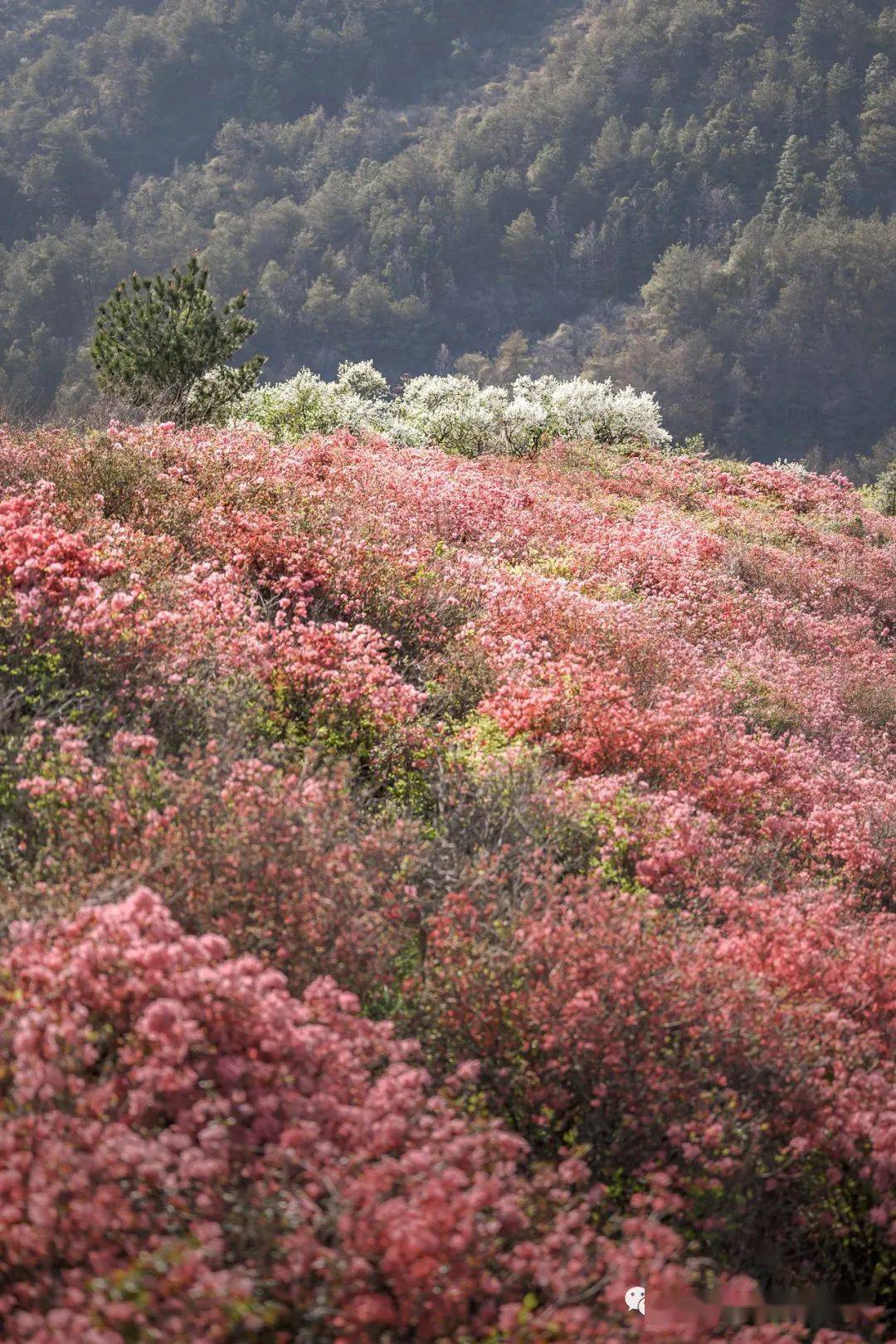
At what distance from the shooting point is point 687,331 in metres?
92.6

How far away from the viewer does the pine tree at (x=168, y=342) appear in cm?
1673

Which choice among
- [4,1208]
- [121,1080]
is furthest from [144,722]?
[4,1208]

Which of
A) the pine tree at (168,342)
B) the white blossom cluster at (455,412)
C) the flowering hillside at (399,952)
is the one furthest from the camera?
the white blossom cluster at (455,412)

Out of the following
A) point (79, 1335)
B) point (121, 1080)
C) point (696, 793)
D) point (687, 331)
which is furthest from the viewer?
point (687, 331)

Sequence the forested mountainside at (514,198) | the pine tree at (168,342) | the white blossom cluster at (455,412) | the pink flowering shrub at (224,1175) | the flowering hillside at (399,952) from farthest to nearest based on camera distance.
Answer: the forested mountainside at (514,198) < the white blossom cluster at (455,412) < the pine tree at (168,342) < the flowering hillside at (399,952) < the pink flowering shrub at (224,1175)

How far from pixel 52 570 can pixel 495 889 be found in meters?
3.27

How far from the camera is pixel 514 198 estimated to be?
4520 inches

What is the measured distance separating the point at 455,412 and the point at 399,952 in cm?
1889

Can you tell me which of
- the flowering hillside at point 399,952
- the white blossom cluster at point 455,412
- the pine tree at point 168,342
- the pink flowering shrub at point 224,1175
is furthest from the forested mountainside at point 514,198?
the pink flowering shrub at point 224,1175

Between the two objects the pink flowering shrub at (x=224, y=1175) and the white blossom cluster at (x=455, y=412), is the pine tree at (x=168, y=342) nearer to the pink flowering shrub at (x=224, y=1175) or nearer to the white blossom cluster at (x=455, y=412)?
the white blossom cluster at (x=455, y=412)

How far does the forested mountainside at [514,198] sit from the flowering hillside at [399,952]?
238ft

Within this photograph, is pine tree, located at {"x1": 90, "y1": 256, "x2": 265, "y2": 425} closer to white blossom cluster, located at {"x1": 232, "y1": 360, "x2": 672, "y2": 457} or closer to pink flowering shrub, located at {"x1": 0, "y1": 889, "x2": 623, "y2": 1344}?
white blossom cluster, located at {"x1": 232, "y1": 360, "x2": 672, "y2": 457}

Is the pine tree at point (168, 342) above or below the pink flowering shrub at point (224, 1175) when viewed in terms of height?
above

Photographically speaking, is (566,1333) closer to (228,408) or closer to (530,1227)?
(530,1227)
